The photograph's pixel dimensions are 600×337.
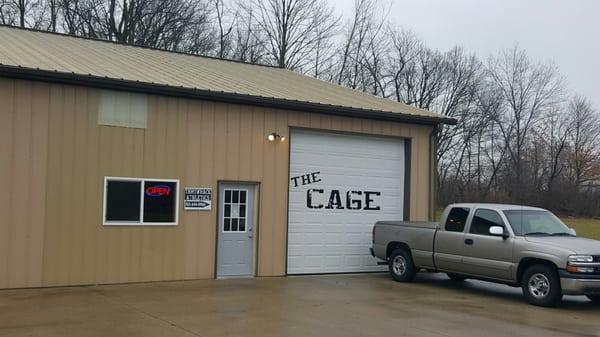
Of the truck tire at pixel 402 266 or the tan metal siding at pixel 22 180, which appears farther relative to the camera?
the truck tire at pixel 402 266

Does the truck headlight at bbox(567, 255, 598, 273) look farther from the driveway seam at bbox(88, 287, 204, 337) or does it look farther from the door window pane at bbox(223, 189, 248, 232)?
the door window pane at bbox(223, 189, 248, 232)

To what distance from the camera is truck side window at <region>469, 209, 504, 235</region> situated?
12703 mm

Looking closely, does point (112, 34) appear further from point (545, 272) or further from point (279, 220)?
point (545, 272)

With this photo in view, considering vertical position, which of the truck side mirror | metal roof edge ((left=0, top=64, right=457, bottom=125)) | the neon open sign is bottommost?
the truck side mirror

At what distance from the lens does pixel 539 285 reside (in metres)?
11.6

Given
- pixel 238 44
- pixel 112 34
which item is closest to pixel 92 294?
pixel 112 34

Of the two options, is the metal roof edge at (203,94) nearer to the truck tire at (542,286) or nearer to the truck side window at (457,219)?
the truck side window at (457,219)

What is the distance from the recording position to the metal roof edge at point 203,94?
12.2m

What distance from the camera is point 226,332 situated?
8.54m

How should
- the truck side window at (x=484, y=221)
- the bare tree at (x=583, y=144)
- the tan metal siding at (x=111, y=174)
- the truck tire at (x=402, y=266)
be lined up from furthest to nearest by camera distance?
the bare tree at (x=583, y=144)
the truck tire at (x=402, y=266)
the truck side window at (x=484, y=221)
the tan metal siding at (x=111, y=174)

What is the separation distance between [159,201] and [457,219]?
6342 mm

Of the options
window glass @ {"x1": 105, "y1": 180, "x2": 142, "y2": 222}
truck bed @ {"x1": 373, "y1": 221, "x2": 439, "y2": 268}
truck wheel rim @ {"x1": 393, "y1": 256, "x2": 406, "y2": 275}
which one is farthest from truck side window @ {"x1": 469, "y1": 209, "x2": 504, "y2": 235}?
window glass @ {"x1": 105, "y1": 180, "x2": 142, "y2": 222}

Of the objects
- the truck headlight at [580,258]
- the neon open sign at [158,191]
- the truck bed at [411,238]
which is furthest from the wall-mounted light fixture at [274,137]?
the truck headlight at [580,258]

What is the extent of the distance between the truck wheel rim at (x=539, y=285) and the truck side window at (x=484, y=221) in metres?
1.26
